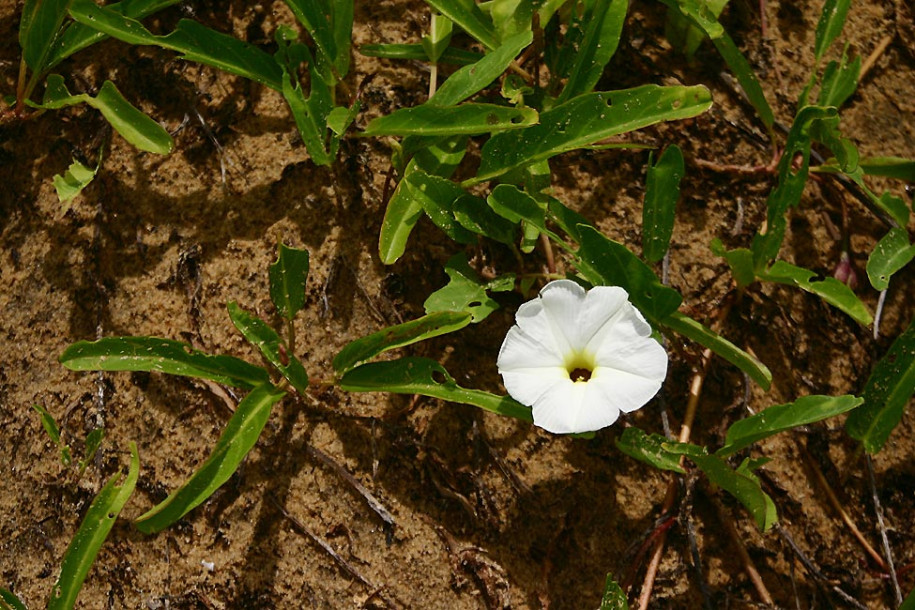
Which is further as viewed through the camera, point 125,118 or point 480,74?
point 125,118

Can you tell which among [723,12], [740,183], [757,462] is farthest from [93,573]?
[723,12]

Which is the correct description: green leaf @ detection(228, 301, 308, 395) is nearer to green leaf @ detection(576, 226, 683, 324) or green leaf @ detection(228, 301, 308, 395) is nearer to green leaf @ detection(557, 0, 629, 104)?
green leaf @ detection(576, 226, 683, 324)

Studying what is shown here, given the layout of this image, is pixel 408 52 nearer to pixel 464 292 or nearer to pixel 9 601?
pixel 464 292

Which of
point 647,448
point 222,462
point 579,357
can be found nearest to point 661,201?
point 579,357

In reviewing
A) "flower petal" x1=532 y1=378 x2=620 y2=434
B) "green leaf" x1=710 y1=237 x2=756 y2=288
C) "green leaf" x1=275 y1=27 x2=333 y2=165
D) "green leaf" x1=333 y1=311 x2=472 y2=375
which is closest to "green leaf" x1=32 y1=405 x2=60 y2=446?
"green leaf" x1=333 y1=311 x2=472 y2=375

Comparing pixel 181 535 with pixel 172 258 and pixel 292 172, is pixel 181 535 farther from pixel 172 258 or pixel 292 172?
pixel 292 172

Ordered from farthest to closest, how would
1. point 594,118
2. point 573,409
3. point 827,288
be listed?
1. point 827,288
2. point 594,118
3. point 573,409

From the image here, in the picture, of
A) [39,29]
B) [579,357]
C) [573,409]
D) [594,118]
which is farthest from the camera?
[39,29]
